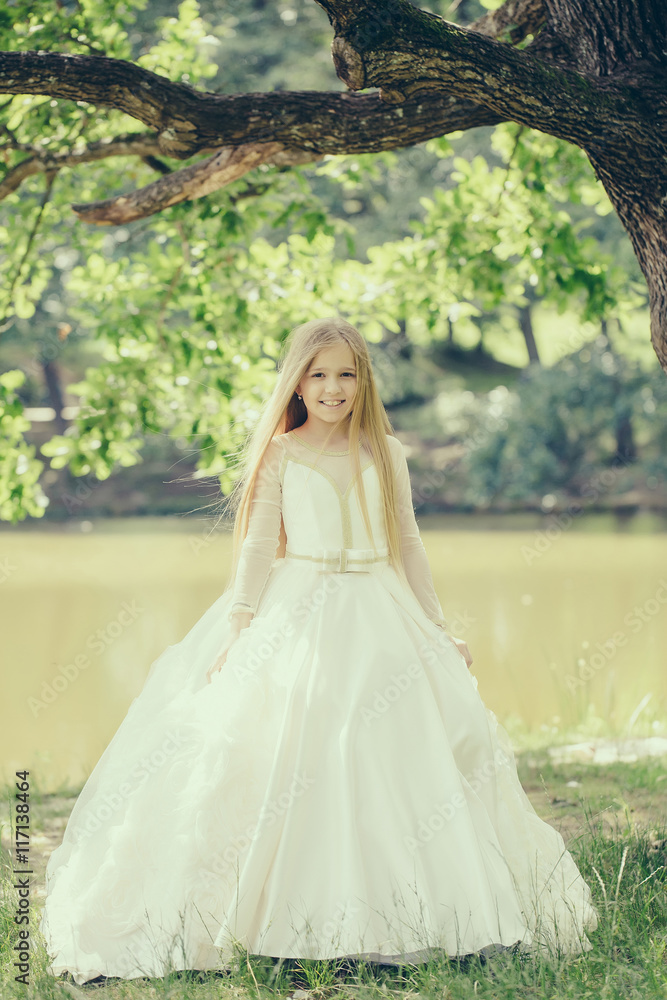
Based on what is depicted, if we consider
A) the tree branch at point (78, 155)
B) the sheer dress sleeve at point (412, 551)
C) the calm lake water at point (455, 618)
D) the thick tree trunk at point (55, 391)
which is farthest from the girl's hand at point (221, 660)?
the thick tree trunk at point (55, 391)

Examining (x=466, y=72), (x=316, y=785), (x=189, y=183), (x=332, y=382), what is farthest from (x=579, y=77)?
(x=316, y=785)

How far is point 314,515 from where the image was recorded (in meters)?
2.80

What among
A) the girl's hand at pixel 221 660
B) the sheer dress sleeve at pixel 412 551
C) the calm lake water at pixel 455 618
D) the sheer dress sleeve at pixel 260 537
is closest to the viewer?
the girl's hand at pixel 221 660

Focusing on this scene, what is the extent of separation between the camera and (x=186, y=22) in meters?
4.99

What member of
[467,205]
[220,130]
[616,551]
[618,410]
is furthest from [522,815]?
[618,410]

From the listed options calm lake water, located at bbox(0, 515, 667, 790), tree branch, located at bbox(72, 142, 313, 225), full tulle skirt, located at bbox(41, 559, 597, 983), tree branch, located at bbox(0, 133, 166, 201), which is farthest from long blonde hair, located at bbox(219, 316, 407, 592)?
calm lake water, located at bbox(0, 515, 667, 790)

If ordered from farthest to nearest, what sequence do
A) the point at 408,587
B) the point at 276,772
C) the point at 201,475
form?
1. the point at 201,475
2. the point at 408,587
3. the point at 276,772

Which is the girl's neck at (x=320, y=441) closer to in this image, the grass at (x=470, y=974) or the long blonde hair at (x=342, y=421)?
the long blonde hair at (x=342, y=421)

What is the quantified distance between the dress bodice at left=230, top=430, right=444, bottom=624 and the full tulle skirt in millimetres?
172

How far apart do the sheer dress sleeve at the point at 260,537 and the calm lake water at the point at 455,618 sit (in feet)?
8.88

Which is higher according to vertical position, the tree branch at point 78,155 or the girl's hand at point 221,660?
the tree branch at point 78,155

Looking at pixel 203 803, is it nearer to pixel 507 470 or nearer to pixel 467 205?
pixel 467 205

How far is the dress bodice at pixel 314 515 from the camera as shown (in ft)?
9.14

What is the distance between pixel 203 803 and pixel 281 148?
2.43 meters
